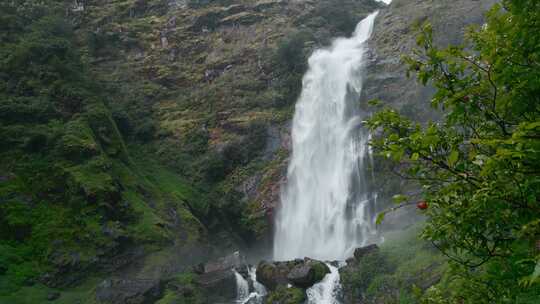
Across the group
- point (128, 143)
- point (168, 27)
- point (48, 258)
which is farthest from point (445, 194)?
point (168, 27)

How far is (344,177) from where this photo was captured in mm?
27891

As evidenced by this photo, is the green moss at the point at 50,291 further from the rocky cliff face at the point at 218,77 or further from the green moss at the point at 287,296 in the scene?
the rocky cliff face at the point at 218,77

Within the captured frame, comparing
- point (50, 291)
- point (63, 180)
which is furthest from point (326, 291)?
point (63, 180)

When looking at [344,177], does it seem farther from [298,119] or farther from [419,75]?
[419,75]

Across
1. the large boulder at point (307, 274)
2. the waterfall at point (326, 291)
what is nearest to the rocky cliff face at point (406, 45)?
the large boulder at point (307, 274)

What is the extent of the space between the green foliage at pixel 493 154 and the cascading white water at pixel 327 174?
2076 cm

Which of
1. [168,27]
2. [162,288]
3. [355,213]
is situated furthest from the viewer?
[168,27]

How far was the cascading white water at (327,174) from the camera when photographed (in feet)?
85.0

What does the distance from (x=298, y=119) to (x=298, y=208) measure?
315 inches

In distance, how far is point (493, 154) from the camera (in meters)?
3.23

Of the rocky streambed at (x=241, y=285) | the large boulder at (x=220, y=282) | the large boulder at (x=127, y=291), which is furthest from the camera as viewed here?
the large boulder at (x=220, y=282)

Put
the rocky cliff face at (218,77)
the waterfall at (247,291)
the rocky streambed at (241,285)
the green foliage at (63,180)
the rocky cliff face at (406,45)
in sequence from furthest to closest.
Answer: the rocky cliff face at (218,77)
the rocky cliff face at (406,45)
the green foliage at (63,180)
the waterfall at (247,291)
the rocky streambed at (241,285)

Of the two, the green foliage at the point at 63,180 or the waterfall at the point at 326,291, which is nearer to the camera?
the waterfall at the point at 326,291

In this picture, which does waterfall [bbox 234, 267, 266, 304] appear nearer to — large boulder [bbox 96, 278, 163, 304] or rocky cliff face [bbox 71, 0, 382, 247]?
large boulder [bbox 96, 278, 163, 304]
